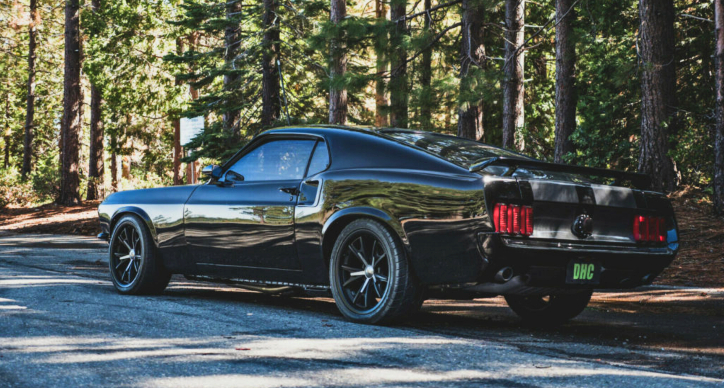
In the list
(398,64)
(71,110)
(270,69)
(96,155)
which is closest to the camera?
(398,64)

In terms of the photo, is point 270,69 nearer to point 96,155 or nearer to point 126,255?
point 96,155

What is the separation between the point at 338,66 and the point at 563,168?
45.1 ft

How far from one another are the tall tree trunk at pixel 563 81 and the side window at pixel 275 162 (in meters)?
11.5

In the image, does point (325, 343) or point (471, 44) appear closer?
point (325, 343)

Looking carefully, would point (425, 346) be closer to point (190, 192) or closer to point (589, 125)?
point (190, 192)

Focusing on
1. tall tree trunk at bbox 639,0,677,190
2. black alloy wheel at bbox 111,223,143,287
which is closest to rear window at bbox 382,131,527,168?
black alloy wheel at bbox 111,223,143,287

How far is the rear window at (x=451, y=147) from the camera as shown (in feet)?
18.6

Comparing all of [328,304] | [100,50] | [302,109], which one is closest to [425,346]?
[328,304]

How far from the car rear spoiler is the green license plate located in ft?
2.12

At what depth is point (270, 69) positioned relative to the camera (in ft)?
73.5

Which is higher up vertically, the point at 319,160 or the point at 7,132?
the point at 7,132

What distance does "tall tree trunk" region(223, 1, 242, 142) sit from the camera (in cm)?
2244

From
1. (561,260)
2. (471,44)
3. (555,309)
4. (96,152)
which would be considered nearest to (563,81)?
(471,44)

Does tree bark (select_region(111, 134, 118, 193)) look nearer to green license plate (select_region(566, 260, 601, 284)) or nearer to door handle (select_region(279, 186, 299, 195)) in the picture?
door handle (select_region(279, 186, 299, 195))
